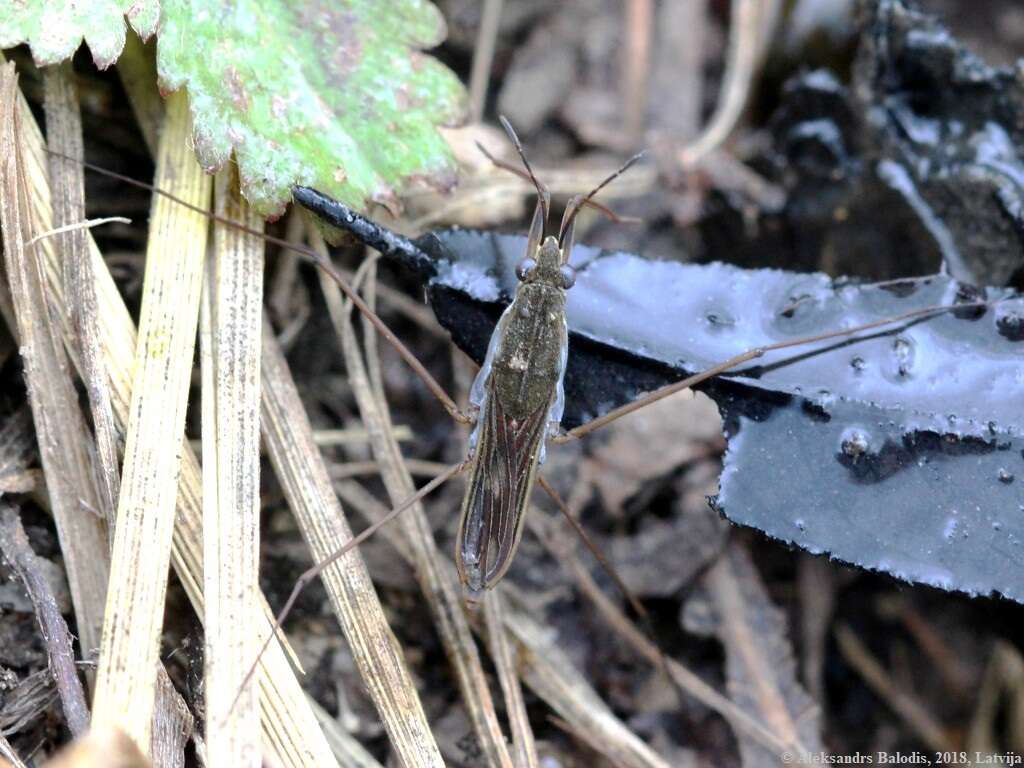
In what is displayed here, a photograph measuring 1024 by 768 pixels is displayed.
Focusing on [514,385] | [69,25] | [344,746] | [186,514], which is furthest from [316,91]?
[344,746]

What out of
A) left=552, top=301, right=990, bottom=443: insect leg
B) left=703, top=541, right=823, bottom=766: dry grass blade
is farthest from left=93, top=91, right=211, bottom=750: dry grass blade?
left=703, top=541, right=823, bottom=766: dry grass blade

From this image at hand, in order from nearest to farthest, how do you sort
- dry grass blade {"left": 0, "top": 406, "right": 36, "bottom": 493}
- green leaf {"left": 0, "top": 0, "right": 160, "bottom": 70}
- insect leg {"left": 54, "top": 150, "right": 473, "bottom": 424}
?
green leaf {"left": 0, "top": 0, "right": 160, "bottom": 70}, dry grass blade {"left": 0, "top": 406, "right": 36, "bottom": 493}, insect leg {"left": 54, "top": 150, "right": 473, "bottom": 424}

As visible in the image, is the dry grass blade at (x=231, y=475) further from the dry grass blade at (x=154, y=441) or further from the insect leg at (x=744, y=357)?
the insect leg at (x=744, y=357)

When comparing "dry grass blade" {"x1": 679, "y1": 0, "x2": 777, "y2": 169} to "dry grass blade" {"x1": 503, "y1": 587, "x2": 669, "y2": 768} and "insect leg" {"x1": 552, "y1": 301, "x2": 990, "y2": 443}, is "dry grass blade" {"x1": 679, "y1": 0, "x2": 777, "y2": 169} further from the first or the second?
"dry grass blade" {"x1": 503, "y1": 587, "x2": 669, "y2": 768}

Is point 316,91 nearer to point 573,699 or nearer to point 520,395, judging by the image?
Result: point 520,395

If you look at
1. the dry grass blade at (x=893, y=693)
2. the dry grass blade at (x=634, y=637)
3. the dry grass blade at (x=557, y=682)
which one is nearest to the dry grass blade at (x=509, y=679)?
the dry grass blade at (x=557, y=682)

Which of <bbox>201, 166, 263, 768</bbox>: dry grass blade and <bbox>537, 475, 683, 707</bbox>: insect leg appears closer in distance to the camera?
<bbox>201, 166, 263, 768</bbox>: dry grass blade

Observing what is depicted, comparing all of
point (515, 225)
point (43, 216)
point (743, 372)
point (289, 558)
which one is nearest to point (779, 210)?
point (515, 225)
